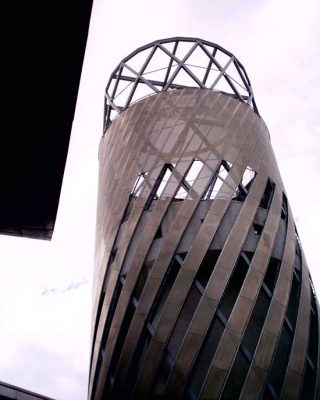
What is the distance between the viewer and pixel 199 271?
1470 cm

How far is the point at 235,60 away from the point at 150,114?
23.7ft

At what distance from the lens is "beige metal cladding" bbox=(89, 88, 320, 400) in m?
12.8

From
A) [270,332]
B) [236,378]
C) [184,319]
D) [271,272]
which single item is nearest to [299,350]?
[270,332]

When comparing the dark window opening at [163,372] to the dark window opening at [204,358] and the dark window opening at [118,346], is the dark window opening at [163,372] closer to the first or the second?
the dark window opening at [204,358]

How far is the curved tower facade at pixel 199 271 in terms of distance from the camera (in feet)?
42.1

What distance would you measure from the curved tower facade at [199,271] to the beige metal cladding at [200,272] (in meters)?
0.04

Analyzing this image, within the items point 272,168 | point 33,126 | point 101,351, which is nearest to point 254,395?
point 101,351

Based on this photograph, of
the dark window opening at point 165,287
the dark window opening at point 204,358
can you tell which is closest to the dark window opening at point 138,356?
the dark window opening at point 165,287

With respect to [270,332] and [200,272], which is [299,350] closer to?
[270,332]

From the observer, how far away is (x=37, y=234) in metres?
9.20

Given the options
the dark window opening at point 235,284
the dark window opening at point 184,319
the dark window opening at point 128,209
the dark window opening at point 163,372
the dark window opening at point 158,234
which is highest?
the dark window opening at point 128,209

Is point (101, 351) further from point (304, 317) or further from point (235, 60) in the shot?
point (235, 60)

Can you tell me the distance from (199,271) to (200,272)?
6 cm

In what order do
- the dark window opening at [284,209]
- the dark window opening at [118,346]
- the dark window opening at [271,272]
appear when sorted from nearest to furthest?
the dark window opening at [118,346], the dark window opening at [271,272], the dark window opening at [284,209]
